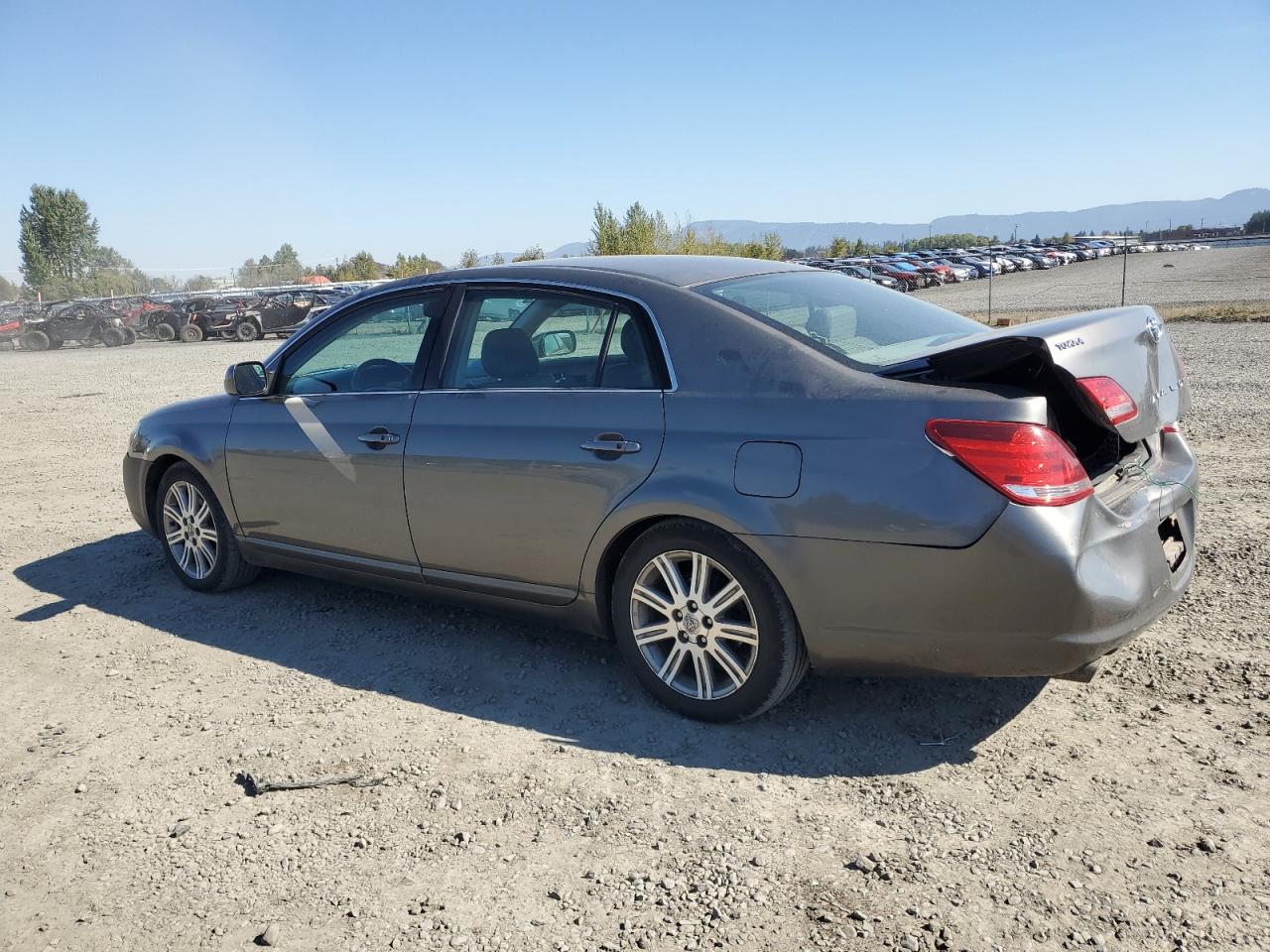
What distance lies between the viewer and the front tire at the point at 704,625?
343 centimetres

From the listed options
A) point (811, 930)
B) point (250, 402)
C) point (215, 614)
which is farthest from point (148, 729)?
point (811, 930)

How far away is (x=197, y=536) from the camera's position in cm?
543

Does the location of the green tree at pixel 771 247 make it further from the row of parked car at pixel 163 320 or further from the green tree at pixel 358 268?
the green tree at pixel 358 268

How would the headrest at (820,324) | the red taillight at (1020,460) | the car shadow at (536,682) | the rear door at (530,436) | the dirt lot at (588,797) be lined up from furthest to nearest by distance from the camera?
the rear door at (530,436), the headrest at (820,324), the car shadow at (536,682), the red taillight at (1020,460), the dirt lot at (588,797)

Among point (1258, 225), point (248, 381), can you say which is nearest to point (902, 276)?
point (248, 381)

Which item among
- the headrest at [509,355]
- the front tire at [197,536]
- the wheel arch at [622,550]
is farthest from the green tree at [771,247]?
the wheel arch at [622,550]

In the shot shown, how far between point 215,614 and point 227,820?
2.18 m

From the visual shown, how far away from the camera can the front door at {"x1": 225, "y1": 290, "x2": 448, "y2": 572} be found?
14.6 feet

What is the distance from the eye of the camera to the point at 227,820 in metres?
3.21

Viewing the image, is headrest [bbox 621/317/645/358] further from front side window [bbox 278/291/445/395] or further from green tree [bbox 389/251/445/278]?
green tree [bbox 389/251/445/278]

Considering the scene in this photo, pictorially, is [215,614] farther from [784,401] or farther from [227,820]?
[784,401]

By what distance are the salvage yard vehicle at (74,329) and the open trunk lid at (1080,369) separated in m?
38.2

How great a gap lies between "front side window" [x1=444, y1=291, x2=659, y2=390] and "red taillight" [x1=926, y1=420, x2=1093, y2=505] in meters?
1.19

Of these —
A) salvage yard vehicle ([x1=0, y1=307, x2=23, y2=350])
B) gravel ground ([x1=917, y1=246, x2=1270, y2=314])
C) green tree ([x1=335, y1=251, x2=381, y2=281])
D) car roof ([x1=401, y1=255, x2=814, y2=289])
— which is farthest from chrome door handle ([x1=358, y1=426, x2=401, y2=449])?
green tree ([x1=335, y1=251, x2=381, y2=281])
